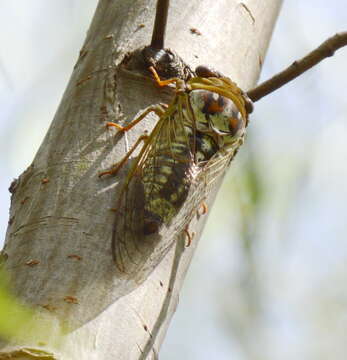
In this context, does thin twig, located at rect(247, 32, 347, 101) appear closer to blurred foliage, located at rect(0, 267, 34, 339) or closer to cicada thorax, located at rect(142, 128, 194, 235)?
cicada thorax, located at rect(142, 128, 194, 235)

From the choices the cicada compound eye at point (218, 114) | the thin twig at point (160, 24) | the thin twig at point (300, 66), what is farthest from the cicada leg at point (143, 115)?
the cicada compound eye at point (218, 114)

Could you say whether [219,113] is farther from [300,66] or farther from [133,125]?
[133,125]

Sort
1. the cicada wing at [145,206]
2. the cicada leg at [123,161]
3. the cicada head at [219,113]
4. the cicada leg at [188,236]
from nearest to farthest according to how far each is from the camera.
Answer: the cicada wing at [145,206], the cicada leg at [123,161], the cicada leg at [188,236], the cicada head at [219,113]

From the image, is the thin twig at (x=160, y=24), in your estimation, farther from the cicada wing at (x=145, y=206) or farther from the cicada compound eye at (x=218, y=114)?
the cicada compound eye at (x=218, y=114)

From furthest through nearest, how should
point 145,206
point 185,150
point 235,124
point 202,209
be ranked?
point 235,124 → point 185,150 → point 202,209 → point 145,206

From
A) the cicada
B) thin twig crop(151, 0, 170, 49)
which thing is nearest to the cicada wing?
the cicada

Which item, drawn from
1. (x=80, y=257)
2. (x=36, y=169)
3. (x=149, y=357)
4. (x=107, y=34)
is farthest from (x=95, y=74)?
(x=149, y=357)

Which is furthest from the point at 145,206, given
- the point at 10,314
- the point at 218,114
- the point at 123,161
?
the point at 10,314

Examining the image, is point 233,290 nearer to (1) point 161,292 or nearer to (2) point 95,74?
(1) point 161,292
